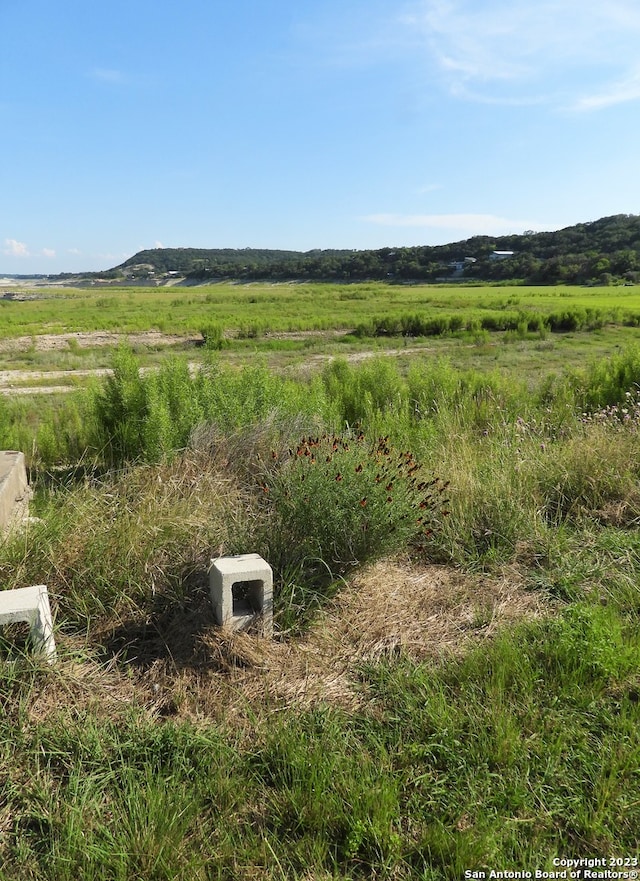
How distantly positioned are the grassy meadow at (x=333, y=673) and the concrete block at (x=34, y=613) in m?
0.08

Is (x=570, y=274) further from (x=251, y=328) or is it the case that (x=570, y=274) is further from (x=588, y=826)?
(x=588, y=826)

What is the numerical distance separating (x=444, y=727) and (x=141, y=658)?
57.5 inches

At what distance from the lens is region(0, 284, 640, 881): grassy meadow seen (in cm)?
Answer: 194

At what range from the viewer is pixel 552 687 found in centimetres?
257

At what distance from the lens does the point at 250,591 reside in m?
3.08

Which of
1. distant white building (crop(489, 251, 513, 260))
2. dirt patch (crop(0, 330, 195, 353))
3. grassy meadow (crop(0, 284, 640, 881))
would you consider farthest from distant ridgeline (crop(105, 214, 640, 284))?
grassy meadow (crop(0, 284, 640, 881))

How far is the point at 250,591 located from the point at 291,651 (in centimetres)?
38

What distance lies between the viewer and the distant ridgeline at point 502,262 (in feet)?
220

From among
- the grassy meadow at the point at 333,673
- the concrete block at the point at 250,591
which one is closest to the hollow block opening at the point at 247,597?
the concrete block at the point at 250,591

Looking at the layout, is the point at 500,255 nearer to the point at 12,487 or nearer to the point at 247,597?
the point at 12,487

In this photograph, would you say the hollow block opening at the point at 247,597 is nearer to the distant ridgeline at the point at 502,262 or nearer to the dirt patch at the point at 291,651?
the dirt patch at the point at 291,651

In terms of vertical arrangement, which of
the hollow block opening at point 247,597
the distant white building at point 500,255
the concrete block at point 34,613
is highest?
the distant white building at point 500,255

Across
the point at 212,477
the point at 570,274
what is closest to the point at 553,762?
the point at 212,477

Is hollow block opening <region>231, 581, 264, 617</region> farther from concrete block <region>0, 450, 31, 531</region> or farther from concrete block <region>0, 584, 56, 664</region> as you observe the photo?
concrete block <region>0, 450, 31, 531</region>
